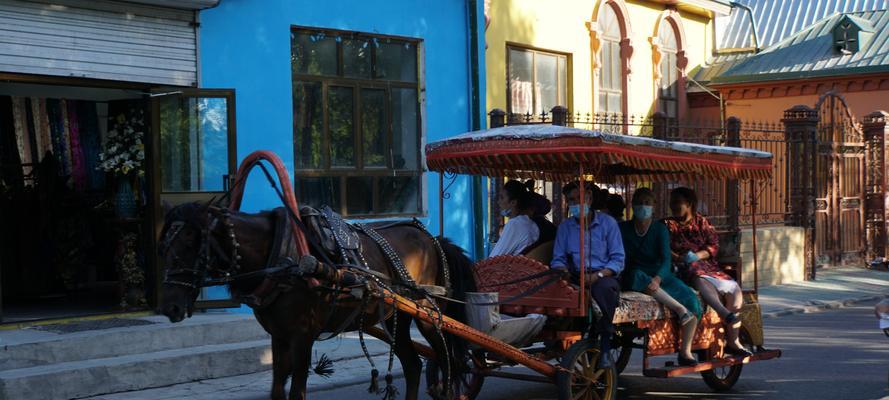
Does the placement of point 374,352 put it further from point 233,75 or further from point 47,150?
point 47,150

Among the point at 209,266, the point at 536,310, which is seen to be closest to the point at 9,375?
the point at 209,266

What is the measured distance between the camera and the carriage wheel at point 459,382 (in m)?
7.82

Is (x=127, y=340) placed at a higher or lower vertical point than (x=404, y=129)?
lower

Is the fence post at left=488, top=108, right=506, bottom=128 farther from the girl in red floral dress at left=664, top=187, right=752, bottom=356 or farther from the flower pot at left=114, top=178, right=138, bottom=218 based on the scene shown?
the girl in red floral dress at left=664, top=187, right=752, bottom=356

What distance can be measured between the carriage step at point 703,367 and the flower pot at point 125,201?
6.03 metres

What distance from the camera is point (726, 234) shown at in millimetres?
9859

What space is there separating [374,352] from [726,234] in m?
3.96

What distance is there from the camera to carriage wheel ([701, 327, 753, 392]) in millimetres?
9141

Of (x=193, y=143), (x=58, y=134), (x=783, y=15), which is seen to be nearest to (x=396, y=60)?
(x=193, y=143)

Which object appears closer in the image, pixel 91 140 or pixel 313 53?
pixel 91 140

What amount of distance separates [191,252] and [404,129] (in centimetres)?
880

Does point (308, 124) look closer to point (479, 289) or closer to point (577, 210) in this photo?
point (479, 289)

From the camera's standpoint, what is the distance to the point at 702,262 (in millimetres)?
9266

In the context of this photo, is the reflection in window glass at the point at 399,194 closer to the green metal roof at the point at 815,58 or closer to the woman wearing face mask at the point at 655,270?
the woman wearing face mask at the point at 655,270
